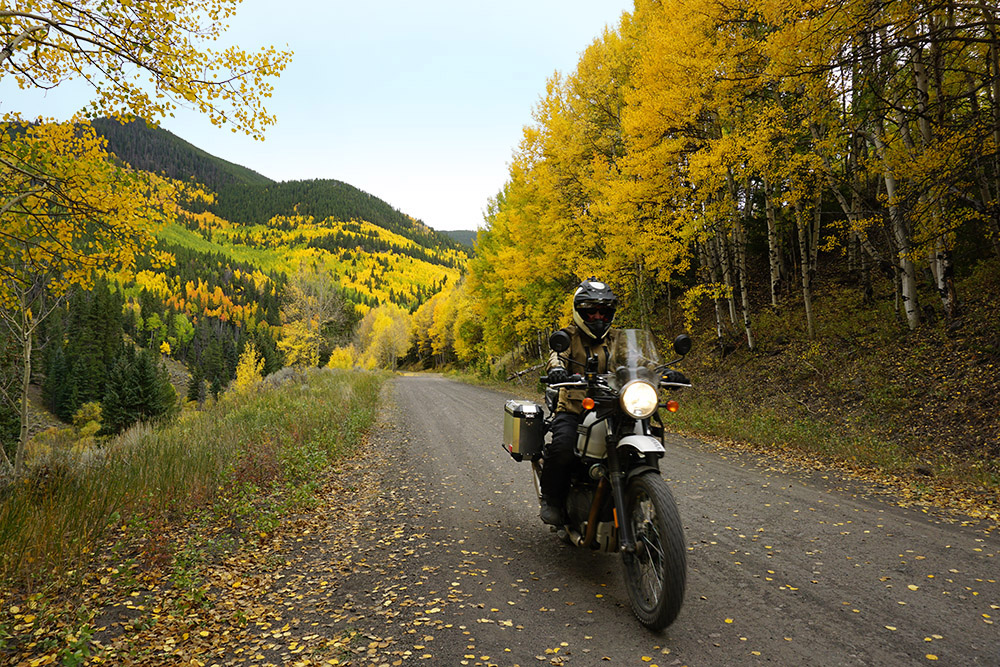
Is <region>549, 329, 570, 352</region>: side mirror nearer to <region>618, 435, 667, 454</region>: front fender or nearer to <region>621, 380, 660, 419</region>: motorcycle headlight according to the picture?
<region>621, 380, 660, 419</region>: motorcycle headlight

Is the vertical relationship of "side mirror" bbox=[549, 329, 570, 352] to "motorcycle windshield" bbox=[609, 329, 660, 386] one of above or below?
above

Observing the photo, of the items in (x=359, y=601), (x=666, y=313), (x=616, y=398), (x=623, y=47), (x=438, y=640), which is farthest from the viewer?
(x=666, y=313)

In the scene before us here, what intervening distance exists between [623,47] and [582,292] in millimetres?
17034

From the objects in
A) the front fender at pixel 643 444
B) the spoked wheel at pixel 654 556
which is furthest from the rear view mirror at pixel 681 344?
the spoked wheel at pixel 654 556

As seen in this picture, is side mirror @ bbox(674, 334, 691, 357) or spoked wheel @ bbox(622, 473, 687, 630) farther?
side mirror @ bbox(674, 334, 691, 357)

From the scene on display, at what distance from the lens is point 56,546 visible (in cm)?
414

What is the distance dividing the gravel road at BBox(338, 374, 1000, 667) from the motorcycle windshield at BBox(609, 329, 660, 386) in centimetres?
167

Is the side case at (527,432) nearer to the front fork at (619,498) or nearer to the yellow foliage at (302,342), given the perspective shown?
the front fork at (619,498)

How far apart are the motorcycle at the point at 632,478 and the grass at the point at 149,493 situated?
3.70 meters

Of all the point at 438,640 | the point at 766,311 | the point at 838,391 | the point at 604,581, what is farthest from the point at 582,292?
the point at 766,311

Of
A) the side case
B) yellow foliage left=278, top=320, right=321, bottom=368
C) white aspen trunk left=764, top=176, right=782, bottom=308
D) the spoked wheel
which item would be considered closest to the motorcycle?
the spoked wheel

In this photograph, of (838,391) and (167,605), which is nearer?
(167,605)

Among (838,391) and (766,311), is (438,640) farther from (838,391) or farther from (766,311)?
(766,311)

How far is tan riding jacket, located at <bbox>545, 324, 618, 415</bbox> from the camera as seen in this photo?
426cm
